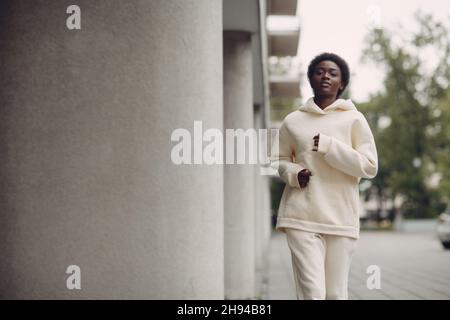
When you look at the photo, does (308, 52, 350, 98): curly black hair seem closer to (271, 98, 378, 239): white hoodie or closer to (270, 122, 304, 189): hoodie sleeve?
(271, 98, 378, 239): white hoodie

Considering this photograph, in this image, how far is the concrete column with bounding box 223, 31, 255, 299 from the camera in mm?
9047

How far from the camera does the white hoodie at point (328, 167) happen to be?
12.3ft

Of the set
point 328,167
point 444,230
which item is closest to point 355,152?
point 328,167

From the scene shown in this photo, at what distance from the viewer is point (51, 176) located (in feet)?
13.6

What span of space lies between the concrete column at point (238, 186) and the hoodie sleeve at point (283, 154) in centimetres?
491

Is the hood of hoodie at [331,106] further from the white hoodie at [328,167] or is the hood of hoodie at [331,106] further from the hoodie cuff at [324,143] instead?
the hoodie cuff at [324,143]

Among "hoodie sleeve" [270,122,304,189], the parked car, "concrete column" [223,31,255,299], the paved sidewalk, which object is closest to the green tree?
the parked car

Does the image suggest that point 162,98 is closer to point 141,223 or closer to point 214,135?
point 214,135

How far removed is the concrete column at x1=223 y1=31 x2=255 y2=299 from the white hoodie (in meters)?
5.11

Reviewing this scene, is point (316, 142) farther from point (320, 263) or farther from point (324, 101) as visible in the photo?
point (320, 263)

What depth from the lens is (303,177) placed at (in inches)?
149

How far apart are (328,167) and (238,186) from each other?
5438 mm
